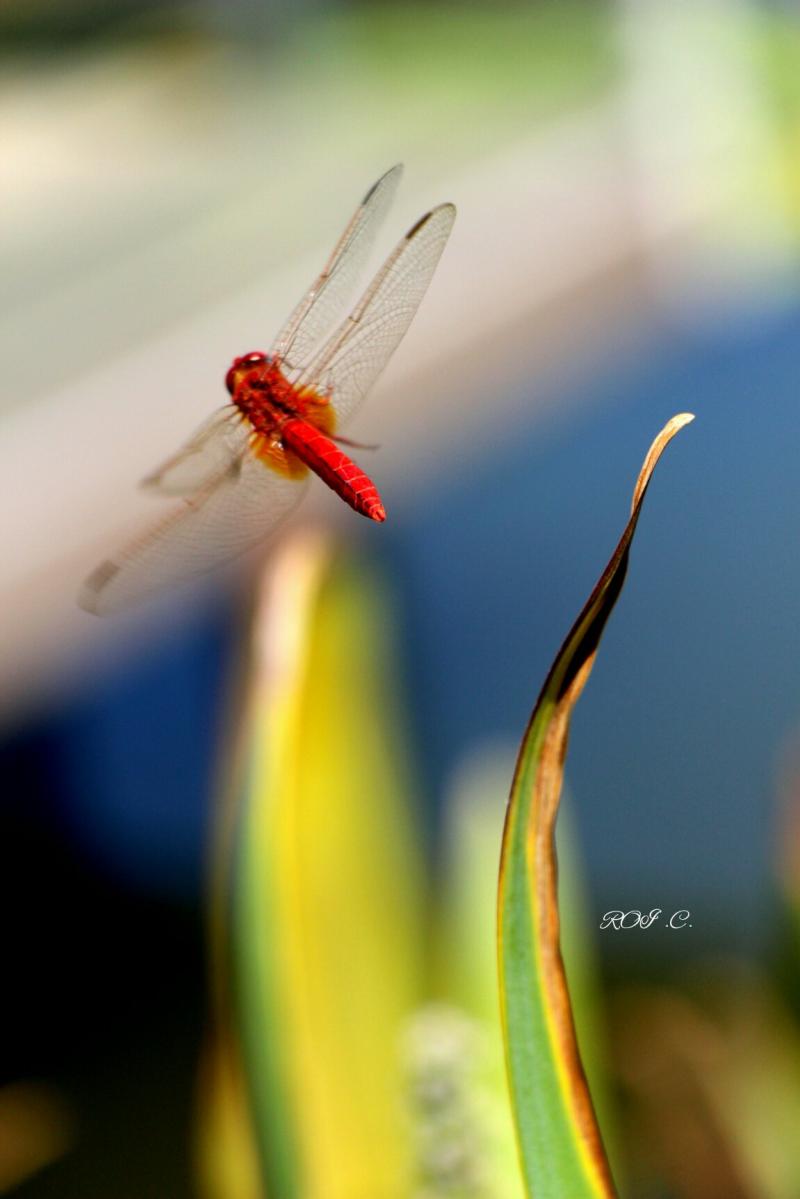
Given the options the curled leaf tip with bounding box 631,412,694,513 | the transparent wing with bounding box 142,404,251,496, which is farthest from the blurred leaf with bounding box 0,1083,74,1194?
the curled leaf tip with bounding box 631,412,694,513

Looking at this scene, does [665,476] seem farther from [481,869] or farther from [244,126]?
[244,126]

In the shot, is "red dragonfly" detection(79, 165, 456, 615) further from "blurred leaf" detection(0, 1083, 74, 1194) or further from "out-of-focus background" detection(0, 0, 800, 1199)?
"blurred leaf" detection(0, 1083, 74, 1194)

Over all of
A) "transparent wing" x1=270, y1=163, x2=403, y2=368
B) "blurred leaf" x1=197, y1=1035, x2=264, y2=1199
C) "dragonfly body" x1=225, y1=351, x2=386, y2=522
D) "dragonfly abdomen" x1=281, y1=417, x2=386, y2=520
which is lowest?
"blurred leaf" x1=197, y1=1035, x2=264, y2=1199

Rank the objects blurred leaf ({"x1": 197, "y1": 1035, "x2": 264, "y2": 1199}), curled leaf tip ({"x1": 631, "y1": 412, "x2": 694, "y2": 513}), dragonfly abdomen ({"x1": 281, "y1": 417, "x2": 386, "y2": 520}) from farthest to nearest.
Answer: blurred leaf ({"x1": 197, "y1": 1035, "x2": 264, "y2": 1199}) < dragonfly abdomen ({"x1": 281, "y1": 417, "x2": 386, "y2": 520}) < curled leaf tip ({"x1": 631, "y1": 412, "x2": 694, "y2": 513})
